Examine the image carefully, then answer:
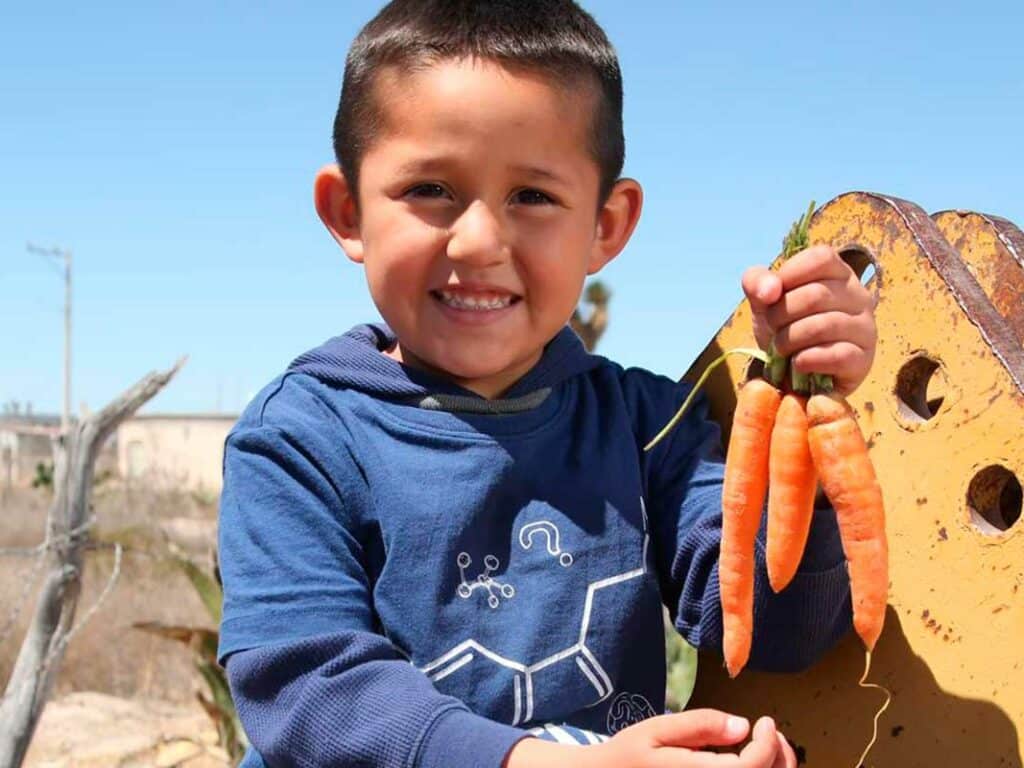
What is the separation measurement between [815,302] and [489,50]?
635 millimetres

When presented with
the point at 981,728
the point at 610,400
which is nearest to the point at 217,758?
the point at 610,400

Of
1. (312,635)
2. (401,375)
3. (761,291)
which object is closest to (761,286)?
(761,291)

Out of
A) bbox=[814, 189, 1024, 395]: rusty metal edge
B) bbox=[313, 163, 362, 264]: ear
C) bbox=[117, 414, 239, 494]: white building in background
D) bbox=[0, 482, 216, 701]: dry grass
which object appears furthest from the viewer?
bbox=[117, 414, 239, 494]: white building in background

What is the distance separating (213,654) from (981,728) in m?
5.41

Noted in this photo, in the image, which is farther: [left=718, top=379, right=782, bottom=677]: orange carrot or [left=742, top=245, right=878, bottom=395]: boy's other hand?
[left=718, top=379, right=782, bottom=677]: orange carrot

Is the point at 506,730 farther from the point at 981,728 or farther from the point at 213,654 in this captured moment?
the point at 213,654

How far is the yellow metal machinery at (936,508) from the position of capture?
167 centimetres

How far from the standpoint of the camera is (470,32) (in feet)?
6.32

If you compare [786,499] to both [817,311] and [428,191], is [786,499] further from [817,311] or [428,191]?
[428,191]

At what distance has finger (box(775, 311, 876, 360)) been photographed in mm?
1621

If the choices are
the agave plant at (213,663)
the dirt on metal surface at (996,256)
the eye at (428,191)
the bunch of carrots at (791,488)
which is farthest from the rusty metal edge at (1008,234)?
the agave plant at (213,663)

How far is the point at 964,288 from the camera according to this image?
5.99 ft

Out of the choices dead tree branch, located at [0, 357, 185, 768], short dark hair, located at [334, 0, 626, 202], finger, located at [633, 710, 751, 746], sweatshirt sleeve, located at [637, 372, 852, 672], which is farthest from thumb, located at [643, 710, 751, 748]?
dead tree branch, located at [0, 357, 185, 768]

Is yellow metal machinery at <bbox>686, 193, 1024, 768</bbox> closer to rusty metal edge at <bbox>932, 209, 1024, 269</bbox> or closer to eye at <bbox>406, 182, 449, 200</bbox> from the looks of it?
rusty metal edge at <bbox>932, 209, 1024, 269</bbox>
